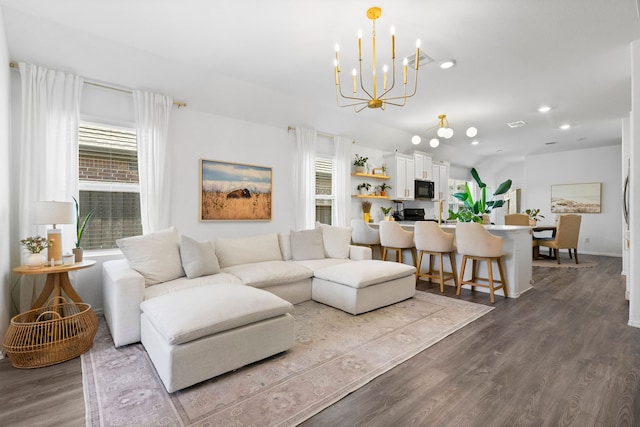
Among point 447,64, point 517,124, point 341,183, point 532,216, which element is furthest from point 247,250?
point 532,216

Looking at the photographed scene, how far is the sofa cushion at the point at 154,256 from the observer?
288cm

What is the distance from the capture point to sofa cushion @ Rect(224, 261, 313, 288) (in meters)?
3.23

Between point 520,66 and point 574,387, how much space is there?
3202 mm

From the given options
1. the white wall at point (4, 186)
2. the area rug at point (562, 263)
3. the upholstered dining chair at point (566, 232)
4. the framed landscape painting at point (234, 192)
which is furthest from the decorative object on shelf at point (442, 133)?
the white wall at point (4, 186)

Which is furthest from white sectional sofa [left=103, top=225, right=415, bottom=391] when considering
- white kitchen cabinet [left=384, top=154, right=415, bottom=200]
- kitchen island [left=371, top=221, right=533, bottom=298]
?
white kitchen cabinet [left=384, top=154, right=415, bottom=200]

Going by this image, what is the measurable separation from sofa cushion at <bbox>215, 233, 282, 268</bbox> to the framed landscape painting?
50cm

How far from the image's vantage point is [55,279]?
2578mm

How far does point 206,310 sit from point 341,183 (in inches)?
154

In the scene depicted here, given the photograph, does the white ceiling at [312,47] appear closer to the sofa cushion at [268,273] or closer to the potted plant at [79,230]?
the potted plant at [79,230]

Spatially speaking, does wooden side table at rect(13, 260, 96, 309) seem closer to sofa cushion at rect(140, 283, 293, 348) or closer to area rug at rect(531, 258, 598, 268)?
sofa cushion at rect(140, 283, 293, 348)

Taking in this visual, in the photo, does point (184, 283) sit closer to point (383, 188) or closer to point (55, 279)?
point (55, 279)

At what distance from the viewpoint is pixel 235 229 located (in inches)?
174

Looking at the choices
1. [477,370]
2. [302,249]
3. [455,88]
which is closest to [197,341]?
[477,370]

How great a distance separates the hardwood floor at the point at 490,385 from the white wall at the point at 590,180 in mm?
6066
